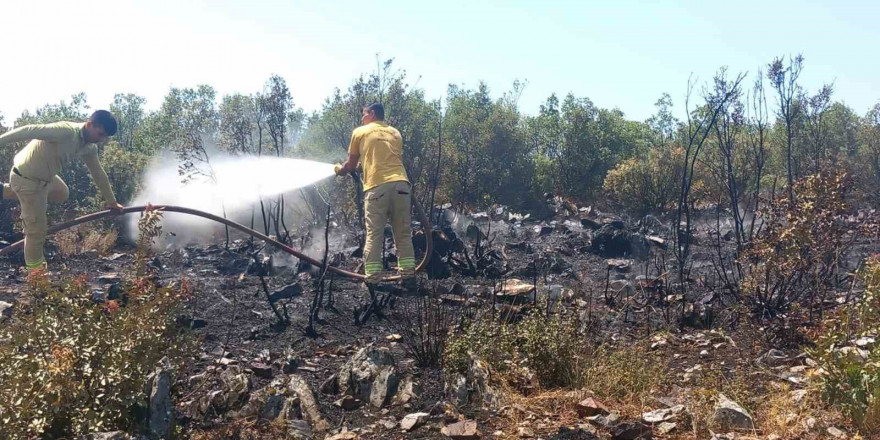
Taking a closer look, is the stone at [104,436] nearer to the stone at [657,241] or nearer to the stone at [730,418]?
the stone at [730,418]

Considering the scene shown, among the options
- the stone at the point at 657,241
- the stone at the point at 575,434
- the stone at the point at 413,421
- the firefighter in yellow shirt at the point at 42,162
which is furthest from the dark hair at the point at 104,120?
the stone at the point at 657,241

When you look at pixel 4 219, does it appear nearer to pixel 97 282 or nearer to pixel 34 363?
pixel 97 282

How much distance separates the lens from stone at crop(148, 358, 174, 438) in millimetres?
3084

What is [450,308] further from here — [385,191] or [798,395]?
[798,395]

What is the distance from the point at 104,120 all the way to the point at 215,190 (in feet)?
22.4

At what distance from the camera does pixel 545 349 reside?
3889 millimetres

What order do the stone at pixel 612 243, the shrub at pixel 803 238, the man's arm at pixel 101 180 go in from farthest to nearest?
the stone at pixel 612 243 < the man's arm at pixel 101 180 < the shrub at pixel 803 238

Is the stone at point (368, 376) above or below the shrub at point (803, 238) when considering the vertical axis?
below

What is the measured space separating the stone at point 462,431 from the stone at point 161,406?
49.3 inches

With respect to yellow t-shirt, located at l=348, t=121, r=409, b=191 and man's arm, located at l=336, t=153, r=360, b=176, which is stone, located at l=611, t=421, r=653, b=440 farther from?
man's arm, located at l=336, t=153, r=360, b=176

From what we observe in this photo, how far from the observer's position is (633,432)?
10.1ft

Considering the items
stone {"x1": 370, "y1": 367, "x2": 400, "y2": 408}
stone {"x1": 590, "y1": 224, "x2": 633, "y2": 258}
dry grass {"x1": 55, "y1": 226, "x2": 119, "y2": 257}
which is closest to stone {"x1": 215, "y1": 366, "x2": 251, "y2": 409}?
stone {"x1": 370, "y1": 367, "x2": 400, "y2": 408}

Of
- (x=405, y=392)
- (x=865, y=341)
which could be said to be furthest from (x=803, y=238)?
(x=405, y=392)

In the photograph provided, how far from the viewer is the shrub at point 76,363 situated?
2.81m
